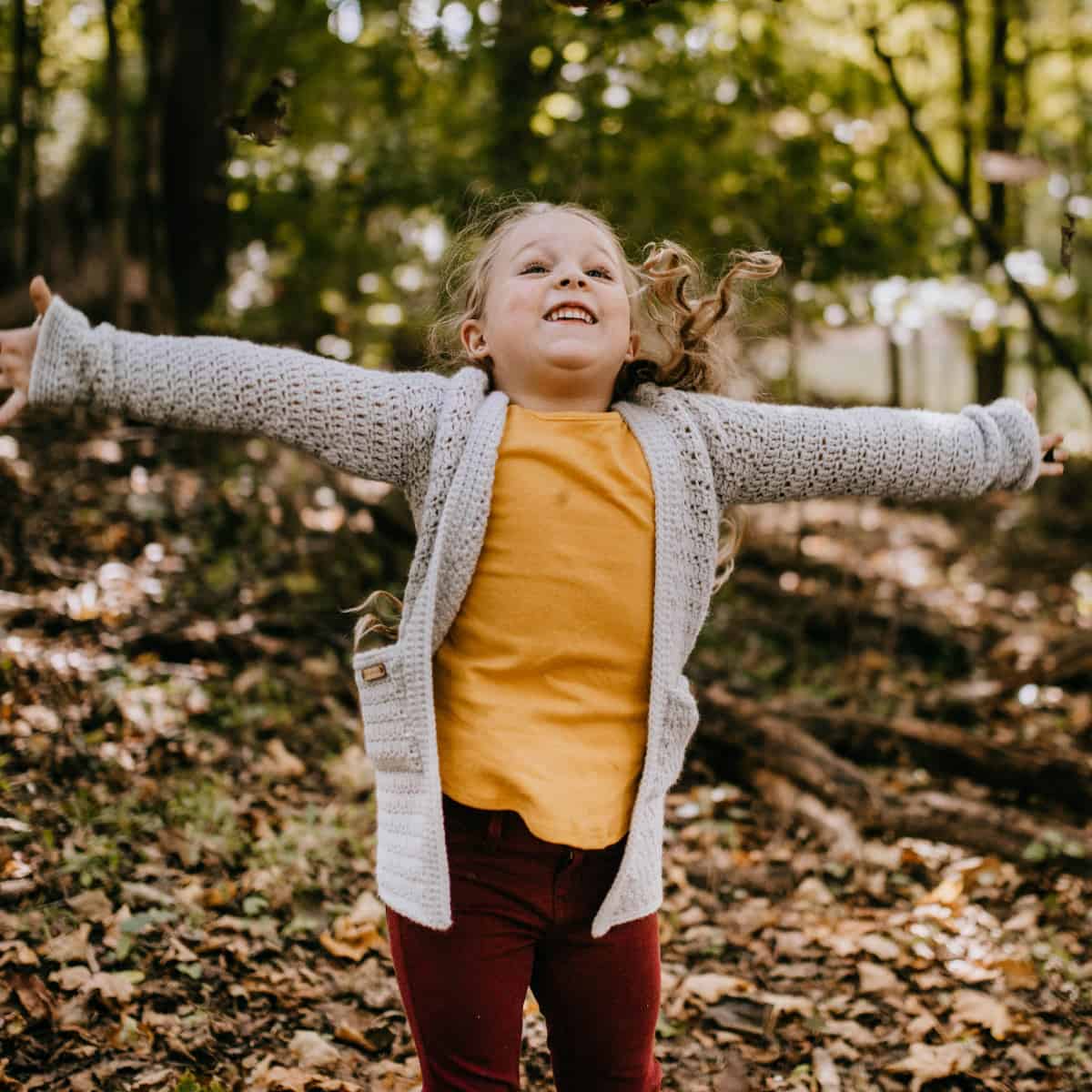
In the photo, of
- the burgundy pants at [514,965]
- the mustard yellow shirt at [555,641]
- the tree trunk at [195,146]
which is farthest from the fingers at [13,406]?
the tree trunk at [195,146]

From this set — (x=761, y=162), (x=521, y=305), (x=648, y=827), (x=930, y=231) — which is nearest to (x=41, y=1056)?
(x=648, y=827)

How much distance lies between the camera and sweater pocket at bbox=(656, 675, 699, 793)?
6.62ft

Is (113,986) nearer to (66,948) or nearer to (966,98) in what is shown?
(66,948)

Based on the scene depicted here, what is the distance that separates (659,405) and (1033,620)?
5.43m

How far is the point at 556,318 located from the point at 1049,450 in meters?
1.18

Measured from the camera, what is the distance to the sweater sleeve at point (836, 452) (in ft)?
6.89

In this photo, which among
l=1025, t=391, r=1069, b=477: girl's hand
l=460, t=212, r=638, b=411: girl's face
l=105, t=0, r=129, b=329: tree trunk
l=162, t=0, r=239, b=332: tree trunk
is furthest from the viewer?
l=162, t=0, r=239, b=332: tree trunk

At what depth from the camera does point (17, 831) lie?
10.7ft

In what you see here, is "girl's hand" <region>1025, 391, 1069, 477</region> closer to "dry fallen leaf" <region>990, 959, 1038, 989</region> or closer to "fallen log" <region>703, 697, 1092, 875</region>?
"dry fallen leaf" <region>990, 959, 1038, 989</region>

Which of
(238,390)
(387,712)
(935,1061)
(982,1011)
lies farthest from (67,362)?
(982,1011)

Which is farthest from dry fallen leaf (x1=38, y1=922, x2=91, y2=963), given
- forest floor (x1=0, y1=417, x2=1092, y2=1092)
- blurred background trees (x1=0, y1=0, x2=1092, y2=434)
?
blurred background trees (x1=0, y1=0, x2=1092, y2=434)

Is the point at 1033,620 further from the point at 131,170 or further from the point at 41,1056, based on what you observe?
the point at 131,170

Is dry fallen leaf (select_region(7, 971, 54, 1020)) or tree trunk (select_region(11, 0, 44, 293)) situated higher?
tree trunk (select_region(11, 0, 44, 293))

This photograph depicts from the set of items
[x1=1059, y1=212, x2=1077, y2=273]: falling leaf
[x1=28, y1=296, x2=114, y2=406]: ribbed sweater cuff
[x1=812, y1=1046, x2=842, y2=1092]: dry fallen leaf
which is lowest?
[x1=812, y1=1046, x2=842, y2=1092]: dry fallen leaf
